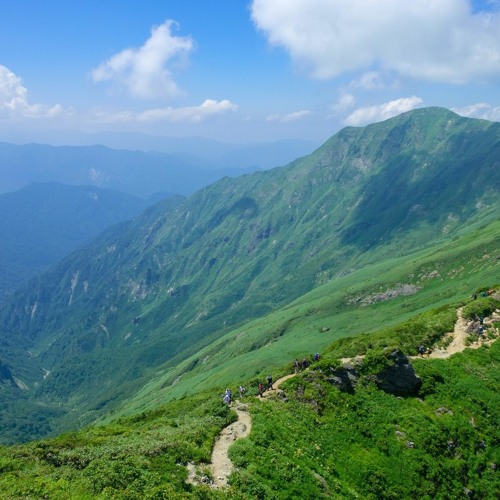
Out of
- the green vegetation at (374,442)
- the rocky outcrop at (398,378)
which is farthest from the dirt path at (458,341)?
the rocky outcrop at (398,378)

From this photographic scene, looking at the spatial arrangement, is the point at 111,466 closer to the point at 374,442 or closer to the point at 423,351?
the point at 374,442

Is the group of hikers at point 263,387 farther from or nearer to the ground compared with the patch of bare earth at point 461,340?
nearer to the ground

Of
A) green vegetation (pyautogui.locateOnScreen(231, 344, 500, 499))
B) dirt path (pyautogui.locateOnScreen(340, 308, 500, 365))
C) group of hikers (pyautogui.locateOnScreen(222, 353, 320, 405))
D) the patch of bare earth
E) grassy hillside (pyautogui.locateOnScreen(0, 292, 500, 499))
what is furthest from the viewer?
the patch of bare earth

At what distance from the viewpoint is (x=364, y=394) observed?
45.0 meters

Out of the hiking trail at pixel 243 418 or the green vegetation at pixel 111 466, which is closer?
the green vegetation at pixel 111 466

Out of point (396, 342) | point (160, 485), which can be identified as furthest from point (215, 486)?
point (396, 342)

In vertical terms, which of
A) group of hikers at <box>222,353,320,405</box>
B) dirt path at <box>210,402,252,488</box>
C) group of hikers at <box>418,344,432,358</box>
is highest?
group of hikers at <box>418,344,432,358</box>

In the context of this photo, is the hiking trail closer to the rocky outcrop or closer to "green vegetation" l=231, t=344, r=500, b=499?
"green vegetation" l=231, t=344, r=500, b=499

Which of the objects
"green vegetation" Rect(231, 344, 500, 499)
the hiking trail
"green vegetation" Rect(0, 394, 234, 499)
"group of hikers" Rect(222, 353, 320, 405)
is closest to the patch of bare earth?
the hiking trail

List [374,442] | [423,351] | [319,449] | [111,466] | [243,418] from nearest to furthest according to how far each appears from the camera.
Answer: [111,466] < [319,449] < [374,442] < [243,418] < [423,351]

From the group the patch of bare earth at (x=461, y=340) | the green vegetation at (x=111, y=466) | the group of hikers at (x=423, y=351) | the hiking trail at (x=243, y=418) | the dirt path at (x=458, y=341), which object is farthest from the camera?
the patch of bare earth at (x=461, y=340)

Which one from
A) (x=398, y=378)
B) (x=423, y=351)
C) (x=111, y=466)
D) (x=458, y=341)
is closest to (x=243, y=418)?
(x=111, y=466)

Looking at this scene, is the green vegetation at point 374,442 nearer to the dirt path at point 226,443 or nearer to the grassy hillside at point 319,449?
the grassy hillside at point 319,449

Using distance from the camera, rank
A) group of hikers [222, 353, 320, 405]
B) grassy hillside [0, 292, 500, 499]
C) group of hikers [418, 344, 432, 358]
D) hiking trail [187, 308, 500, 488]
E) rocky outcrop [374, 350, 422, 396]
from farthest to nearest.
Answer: group of hikers [418, 344, 432, 358] → rocky outcrop [374, 350, 422, 396] → group of hikers [222, 353, 320, 405] → hiking trail [187, 308, 500, 488] → grassy hillside [0, 292, 500, 499]
